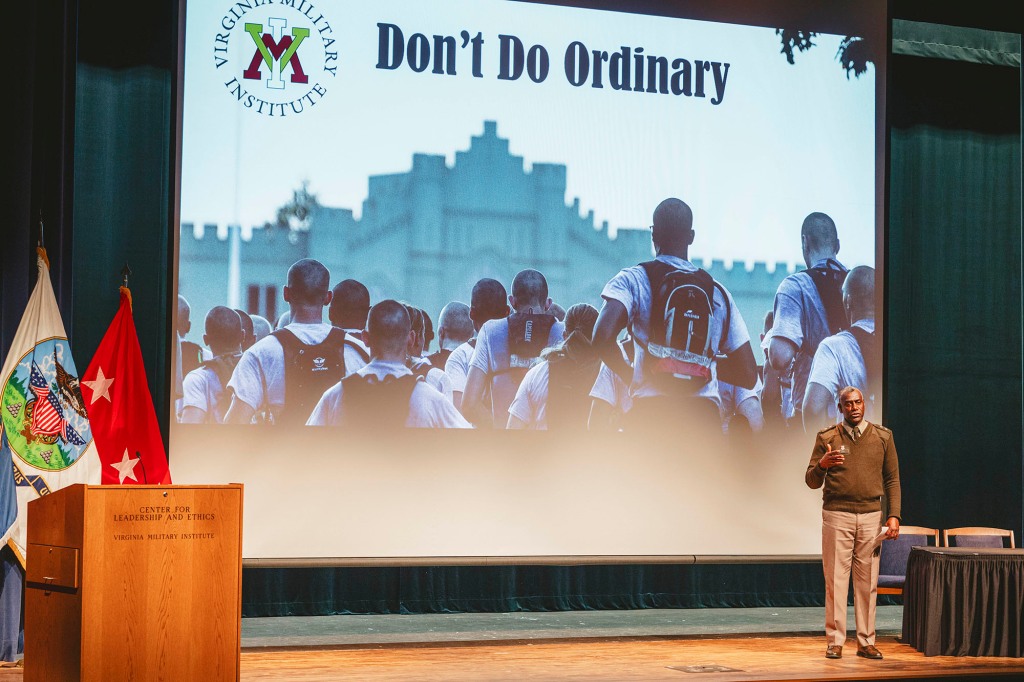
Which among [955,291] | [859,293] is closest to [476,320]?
[859,293]

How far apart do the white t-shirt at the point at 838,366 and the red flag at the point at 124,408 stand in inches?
167

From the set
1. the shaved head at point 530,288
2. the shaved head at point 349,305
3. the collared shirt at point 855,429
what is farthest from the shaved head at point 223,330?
the collared shirt at point 855,429

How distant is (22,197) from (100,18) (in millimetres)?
1505

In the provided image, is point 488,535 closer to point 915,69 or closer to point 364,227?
point 364,227

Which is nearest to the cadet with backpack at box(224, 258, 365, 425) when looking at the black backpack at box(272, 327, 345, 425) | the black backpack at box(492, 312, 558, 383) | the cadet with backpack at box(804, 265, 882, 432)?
the black backpack at box(272, 327, 345, 425)

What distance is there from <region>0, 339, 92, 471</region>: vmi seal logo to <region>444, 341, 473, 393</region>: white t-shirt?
2.11 m

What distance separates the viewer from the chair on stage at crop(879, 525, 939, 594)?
657 cm

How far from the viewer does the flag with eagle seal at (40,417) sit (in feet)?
17.3

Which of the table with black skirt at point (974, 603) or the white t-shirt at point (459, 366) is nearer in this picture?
the table with black skirt at point (974, 603)

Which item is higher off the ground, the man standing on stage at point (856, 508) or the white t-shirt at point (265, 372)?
the white t-shirt at point (265, 372)

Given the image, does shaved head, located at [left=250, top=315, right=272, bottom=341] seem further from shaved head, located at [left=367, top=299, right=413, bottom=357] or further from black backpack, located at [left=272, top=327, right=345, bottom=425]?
shaved head, located at [left=367, top=299, right=413, bottom=357]

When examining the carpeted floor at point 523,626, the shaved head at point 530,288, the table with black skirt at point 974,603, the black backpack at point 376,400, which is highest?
the shaved head at point 530,288

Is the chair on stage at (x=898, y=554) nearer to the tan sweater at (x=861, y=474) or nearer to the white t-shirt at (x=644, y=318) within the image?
the tan sweater at (x=861, y=474)

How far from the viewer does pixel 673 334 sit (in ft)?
23.0
